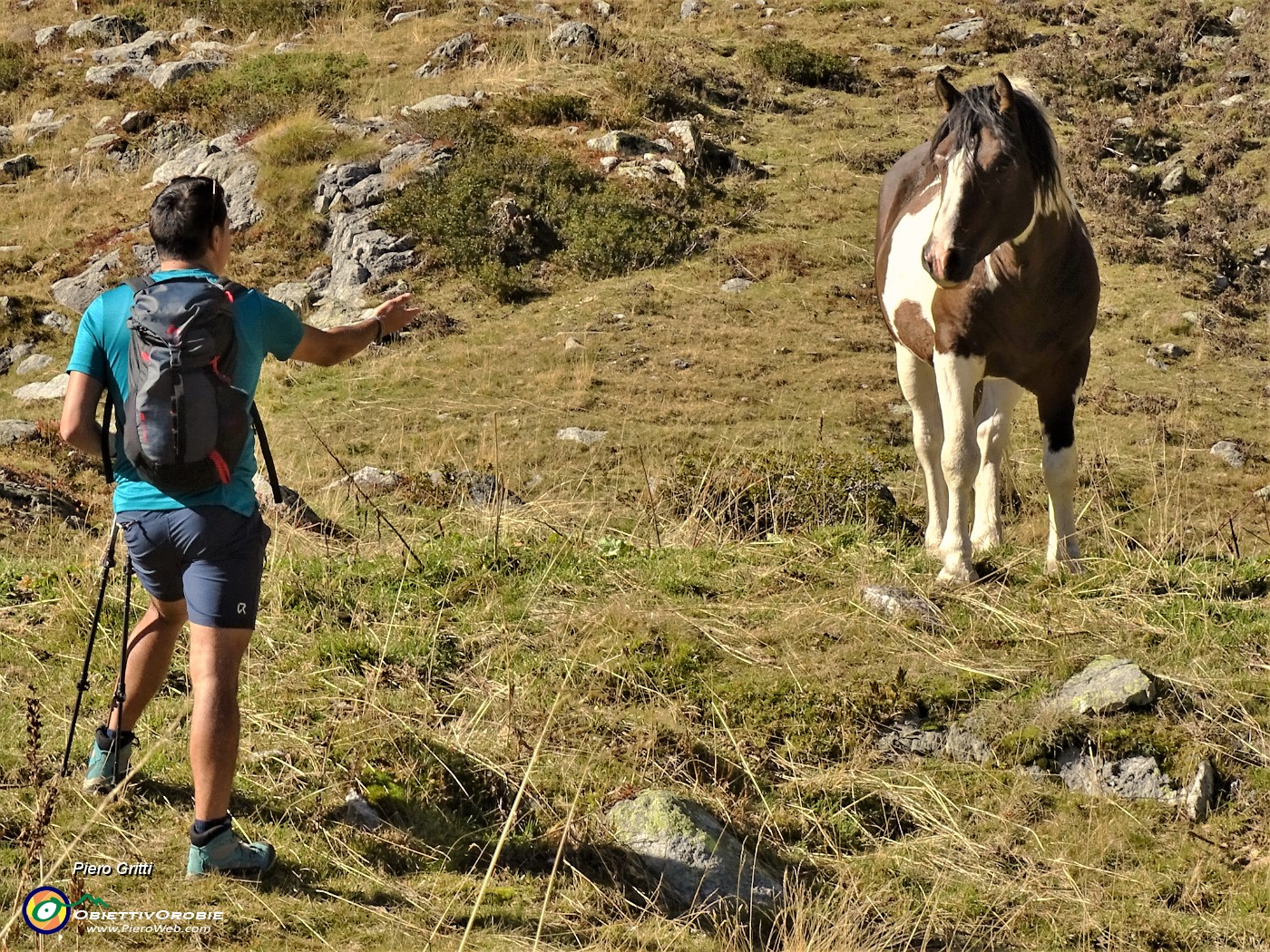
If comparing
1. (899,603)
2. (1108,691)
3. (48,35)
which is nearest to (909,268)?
(899,603)

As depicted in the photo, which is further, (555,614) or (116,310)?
(555,614)

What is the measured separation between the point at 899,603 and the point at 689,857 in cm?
214

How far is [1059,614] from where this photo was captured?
5727mm

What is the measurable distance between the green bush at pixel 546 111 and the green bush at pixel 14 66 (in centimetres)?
1011

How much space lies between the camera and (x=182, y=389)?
3.42 m

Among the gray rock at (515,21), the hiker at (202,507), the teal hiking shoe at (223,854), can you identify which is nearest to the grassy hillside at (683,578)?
the teal hiking shoe at (223,854)

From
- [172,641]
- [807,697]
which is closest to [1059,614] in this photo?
[807,697]

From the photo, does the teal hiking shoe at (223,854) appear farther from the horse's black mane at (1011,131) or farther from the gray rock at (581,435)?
the gray rock at (581,435)

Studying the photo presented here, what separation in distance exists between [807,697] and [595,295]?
31.2 ft

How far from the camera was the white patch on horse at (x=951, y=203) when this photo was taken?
A: 18.2ft

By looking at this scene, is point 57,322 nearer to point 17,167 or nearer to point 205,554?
point 17,167

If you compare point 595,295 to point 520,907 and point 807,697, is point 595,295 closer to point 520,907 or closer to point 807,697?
point 807,697

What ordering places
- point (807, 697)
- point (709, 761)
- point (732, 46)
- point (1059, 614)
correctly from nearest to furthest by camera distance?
point (709, 761) < point (807, 697) < point (1059, 614) < point (732, 46)

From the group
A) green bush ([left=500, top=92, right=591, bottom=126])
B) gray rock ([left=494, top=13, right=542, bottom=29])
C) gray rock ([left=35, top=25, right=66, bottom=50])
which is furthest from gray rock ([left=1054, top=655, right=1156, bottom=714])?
gray rock ([left=35, top=25, right=66, bottom=50])
